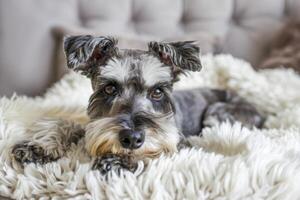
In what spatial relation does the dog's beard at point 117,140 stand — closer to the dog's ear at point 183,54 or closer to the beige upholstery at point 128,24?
the dog's ear at point 183,54

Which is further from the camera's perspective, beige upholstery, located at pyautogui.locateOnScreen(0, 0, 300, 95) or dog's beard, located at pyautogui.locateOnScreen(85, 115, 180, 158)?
beige upholstery, located at pyautogui.locateOnScreen(0, 0, 300, 95)

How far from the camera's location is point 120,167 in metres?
1.30

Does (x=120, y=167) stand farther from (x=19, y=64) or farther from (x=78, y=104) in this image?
(x=19, y=64)

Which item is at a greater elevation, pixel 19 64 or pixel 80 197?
pixel 19 64

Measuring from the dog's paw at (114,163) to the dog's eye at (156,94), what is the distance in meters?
0.27

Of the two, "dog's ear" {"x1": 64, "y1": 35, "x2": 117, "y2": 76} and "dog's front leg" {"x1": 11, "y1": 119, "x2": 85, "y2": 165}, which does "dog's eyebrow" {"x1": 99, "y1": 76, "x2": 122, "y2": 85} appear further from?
→ "dog's front leg" {"x1": 11, "y1": 119, "x2": 85, "y2": 165}

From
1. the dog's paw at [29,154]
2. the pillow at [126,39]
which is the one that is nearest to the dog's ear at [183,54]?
the dog's paw at [29,154]

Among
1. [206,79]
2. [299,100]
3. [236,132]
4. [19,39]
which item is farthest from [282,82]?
[19,39]

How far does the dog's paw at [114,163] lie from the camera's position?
4.21 feet

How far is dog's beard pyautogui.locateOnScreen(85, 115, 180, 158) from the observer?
1298 mm

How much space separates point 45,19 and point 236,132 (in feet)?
4.69

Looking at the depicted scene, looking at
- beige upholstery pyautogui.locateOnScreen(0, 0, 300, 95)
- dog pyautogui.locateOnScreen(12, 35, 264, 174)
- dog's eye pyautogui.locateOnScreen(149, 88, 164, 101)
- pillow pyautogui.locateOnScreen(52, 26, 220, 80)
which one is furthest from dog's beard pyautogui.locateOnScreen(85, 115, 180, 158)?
beige upholstery pyautogui.locateOnScreen(0, 0, 300, 95)

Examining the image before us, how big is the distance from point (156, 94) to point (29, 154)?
→ 0.45 metres

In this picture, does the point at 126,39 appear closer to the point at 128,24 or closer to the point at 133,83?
the point at 128,24
